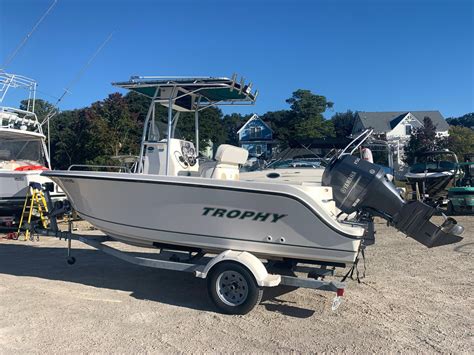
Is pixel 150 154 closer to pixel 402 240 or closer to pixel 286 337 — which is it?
pixel 286 337

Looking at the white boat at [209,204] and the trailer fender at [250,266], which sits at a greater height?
the white boat at [209,204]

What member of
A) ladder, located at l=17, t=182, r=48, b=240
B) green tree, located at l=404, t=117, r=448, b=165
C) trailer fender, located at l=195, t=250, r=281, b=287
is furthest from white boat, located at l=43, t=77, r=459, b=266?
green tree, located at l=404, t=117, r=448, b=165

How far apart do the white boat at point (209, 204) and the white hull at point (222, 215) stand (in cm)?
1

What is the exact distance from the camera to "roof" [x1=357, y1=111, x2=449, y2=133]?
194ft

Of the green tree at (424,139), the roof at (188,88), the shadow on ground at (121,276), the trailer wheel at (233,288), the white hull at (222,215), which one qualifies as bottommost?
the shadow on ground at (121,276)

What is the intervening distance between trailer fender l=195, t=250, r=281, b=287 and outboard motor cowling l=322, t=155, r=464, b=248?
129 centimetres

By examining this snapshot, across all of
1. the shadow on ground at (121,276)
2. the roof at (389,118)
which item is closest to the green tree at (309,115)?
the roof at (389,118)

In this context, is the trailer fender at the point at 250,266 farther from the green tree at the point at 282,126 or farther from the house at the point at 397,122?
the house at the point at 397,122

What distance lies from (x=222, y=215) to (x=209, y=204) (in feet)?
0.61

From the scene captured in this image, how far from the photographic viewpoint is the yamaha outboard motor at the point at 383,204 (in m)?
4.91

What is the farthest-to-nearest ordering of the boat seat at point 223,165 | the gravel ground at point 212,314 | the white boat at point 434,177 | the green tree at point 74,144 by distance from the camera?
the green tree at point 74,144, the white boat at point 434,177, the boat seat at point 223,165, the gravel ground at point 212,314

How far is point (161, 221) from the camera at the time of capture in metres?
4.99

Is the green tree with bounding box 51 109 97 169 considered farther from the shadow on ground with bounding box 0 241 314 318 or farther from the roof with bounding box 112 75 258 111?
the roof with bounding box 112 75 258 111

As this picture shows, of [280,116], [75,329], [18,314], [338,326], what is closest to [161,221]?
[75,329]
